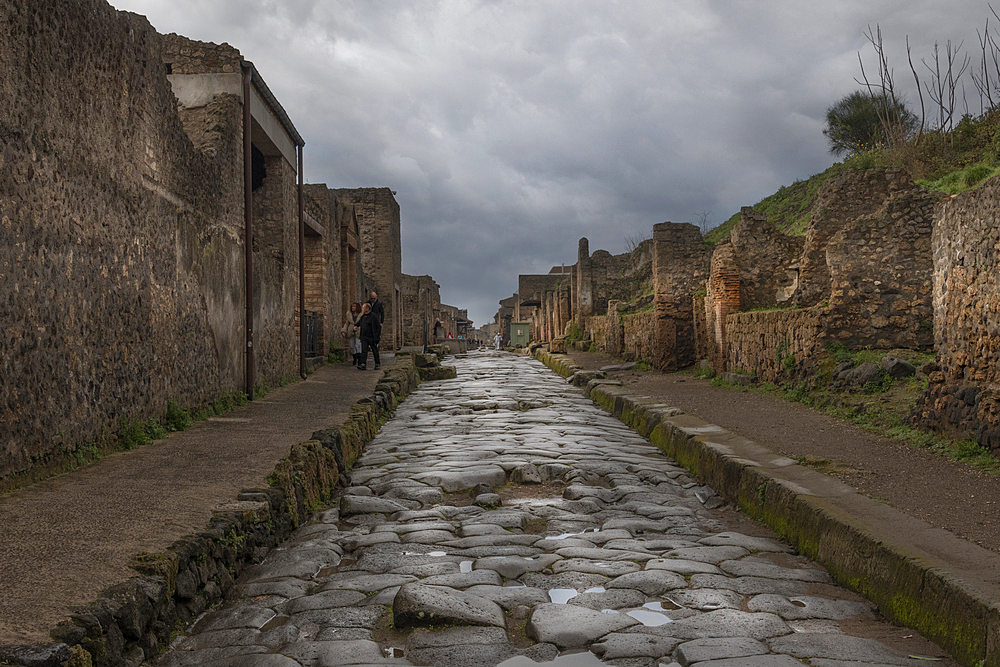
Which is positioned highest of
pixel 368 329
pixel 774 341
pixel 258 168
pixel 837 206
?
pixel 258 168

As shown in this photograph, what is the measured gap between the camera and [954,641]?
2682 millimetres

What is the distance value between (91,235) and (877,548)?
5.18 metres

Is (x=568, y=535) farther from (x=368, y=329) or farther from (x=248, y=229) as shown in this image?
(x=368, y=329)

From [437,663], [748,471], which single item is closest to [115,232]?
[437,663]

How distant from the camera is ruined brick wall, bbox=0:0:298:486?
172 inches

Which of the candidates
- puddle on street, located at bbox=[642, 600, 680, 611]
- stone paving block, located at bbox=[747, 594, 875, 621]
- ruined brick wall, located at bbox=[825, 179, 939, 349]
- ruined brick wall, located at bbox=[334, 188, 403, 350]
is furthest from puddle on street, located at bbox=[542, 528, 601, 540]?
ruined brick wall, located at bbox=[334, 188, 403, 350]

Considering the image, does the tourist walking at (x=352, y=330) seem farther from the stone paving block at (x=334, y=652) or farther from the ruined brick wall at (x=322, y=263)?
the stone paving block at (x=334, y=652)

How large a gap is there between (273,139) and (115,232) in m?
7.04

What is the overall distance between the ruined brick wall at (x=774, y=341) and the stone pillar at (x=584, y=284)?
14743 mm

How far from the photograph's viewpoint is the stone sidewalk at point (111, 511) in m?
2.49

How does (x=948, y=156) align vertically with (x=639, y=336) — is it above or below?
above

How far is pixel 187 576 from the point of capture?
3.09m

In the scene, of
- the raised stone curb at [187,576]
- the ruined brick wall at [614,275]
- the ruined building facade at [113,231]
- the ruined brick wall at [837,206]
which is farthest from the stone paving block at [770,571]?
the ruined brick wall at [614,275]

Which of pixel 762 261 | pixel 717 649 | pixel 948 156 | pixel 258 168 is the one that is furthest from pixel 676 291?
pixel 717 649
